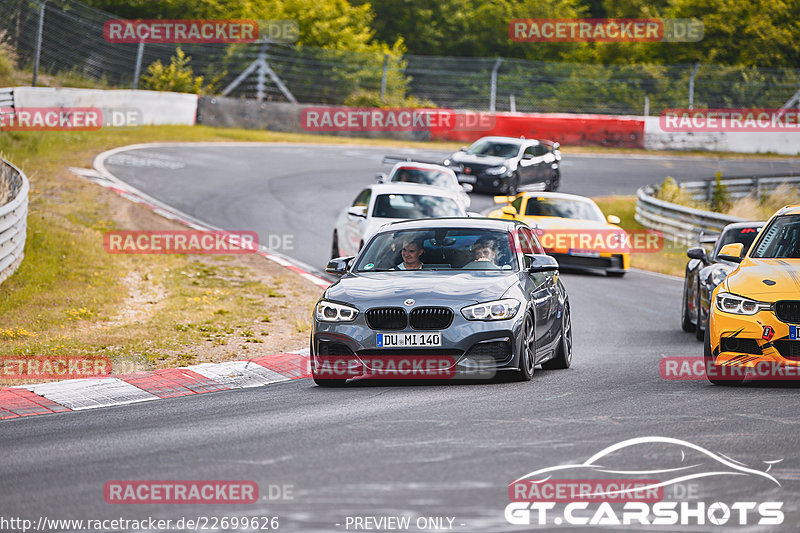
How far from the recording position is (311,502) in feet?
19.1

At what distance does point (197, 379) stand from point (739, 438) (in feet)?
16.8

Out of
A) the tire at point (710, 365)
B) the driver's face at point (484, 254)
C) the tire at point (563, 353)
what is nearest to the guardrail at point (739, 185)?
the tire at point (563, 353)

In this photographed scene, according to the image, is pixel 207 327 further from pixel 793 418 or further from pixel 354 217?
pixel 793 418

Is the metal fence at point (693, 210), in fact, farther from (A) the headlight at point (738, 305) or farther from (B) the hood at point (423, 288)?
(B) the hood at point (423, 288)

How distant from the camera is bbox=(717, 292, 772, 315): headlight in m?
9.73

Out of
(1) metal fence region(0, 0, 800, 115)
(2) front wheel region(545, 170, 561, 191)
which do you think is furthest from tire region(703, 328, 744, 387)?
(1) metal fence region(0, 0, 800, 115)

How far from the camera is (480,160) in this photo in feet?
Answer: 100

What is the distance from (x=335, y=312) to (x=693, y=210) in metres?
18.4

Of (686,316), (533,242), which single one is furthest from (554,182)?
(533,242)

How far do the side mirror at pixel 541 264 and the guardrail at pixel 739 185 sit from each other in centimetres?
2158

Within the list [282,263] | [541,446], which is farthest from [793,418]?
[282,263]

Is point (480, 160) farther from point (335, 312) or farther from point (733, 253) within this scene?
point (335, 312)

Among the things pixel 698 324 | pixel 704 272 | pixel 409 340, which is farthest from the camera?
pixel 698 324

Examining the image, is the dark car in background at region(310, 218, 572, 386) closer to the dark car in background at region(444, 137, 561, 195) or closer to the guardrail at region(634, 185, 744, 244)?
the guardrail at region(634, 185, 744, 244)
